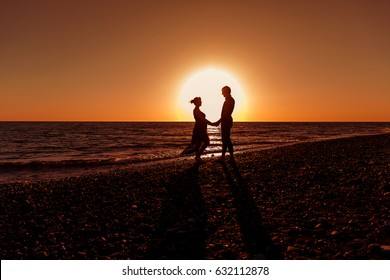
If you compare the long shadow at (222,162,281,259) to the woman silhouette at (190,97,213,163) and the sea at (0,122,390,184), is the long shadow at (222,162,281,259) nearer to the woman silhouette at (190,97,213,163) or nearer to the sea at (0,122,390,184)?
the woman silhouette at (190,97,213,163)

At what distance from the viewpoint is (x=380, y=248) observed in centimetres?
450

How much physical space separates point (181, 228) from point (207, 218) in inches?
29.8

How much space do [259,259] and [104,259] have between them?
7.94ft

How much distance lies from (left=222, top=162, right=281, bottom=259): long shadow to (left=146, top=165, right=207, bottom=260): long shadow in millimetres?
765

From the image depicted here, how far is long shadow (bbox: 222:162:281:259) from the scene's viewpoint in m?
4.78

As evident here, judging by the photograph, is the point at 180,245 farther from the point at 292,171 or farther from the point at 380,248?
the point at 292,171

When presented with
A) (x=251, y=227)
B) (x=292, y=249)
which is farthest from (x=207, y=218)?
(x=292, y=249)

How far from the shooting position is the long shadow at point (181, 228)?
16.1ft

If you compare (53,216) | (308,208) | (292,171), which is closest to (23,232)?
(53,216)

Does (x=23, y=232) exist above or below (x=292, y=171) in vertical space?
below

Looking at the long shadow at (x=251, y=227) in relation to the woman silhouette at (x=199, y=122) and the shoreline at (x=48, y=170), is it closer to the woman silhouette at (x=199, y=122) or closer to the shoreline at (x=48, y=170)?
the woman silhouette at (x=199, y=122)

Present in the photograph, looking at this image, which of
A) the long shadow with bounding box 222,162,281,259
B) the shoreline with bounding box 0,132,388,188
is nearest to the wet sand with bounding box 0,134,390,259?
the long shadow with bounding box 222,162,281,259

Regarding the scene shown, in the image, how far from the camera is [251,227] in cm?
583

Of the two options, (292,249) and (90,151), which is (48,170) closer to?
(90,151)
